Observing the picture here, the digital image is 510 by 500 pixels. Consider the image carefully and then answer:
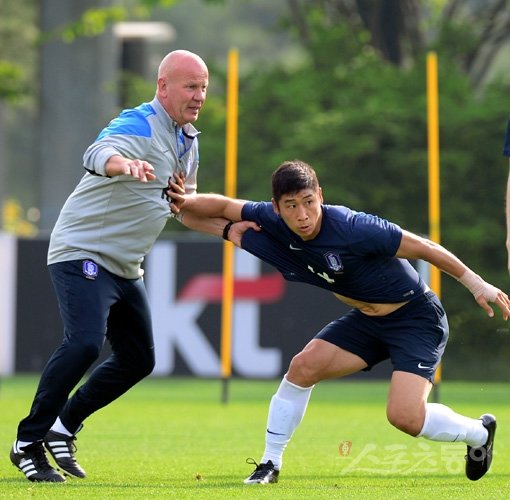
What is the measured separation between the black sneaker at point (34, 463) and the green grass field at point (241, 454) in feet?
0.24

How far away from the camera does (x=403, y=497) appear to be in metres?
6.96

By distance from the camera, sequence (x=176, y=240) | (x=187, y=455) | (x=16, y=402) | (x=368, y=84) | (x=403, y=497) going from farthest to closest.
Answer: (x=368, y=84) < (x=176, y=240) < (x=16, y=402) < (x=187, y=455) < (x=403, y=497)

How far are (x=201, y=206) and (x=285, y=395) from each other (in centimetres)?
111

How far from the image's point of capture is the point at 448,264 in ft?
23.8

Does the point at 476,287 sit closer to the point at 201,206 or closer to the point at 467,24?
the point at 201,206

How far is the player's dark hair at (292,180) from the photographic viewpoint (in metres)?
7.10

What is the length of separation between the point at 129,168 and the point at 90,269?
855 millimetres

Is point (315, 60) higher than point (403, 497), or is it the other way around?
point (315, 60)

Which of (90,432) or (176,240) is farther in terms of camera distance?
(176,240)

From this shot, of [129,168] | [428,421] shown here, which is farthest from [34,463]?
[428,421]

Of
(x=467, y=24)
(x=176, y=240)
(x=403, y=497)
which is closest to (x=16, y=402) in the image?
(x=176, y=240)

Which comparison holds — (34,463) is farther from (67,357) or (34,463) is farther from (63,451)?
(67,357)

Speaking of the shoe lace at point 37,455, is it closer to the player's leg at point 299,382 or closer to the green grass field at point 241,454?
the green grass field at point 241,454

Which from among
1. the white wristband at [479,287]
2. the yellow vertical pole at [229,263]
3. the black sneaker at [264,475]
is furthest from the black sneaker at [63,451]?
the yellow vertical pole at [229,263]
